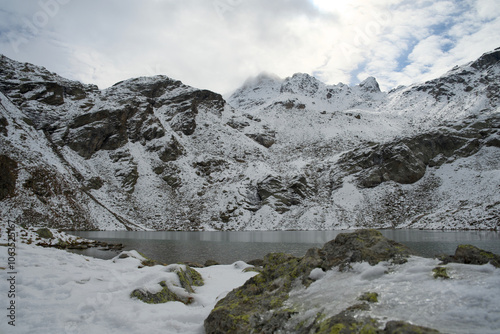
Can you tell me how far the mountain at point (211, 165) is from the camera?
65.3 metres

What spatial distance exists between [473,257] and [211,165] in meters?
101

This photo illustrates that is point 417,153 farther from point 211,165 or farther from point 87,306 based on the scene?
point 87,306

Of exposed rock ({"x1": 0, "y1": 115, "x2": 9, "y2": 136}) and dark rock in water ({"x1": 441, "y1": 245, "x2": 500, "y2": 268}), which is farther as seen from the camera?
exposed rock ({"x1": 0, "y1": 115, "x2": 9, "y2": 136})

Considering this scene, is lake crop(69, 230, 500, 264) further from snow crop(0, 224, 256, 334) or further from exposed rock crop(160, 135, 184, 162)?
exposed rock crop(160, 135, 184, 162)

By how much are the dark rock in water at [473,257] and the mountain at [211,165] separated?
63.7m

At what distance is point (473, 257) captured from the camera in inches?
195

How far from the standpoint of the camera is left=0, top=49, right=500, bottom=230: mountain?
214 feet

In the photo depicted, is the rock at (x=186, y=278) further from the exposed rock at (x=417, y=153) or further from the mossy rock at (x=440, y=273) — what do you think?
the exposed rock at (x=417, y=153)

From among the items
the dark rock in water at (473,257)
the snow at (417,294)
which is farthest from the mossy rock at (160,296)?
the dark rock in water at (473,257)

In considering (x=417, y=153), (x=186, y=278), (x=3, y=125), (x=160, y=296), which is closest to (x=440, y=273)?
(x=160, y=296)

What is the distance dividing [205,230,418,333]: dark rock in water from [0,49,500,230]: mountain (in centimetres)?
5965

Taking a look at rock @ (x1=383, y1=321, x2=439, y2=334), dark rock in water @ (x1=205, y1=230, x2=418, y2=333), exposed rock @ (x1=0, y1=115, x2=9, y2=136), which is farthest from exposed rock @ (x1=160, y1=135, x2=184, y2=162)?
rock @ (x1=383, y1=321, x2=439, y2=334)

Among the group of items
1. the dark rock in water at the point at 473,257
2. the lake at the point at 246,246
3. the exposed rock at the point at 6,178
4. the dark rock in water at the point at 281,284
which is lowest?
the lake at the point at 246,246

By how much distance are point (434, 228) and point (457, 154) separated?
3593 centimetres
